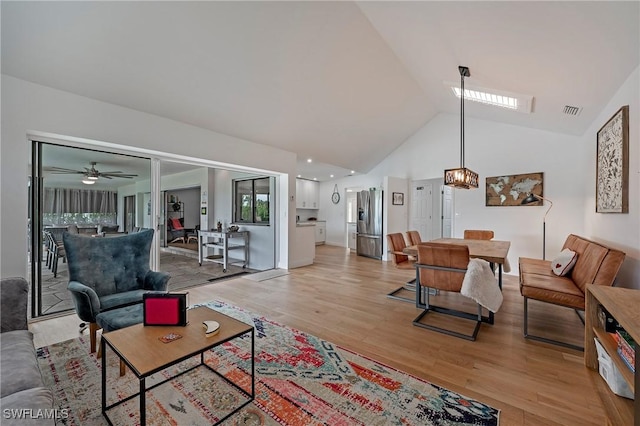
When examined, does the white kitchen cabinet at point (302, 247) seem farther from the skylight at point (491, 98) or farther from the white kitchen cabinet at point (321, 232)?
the skylight at point (491, 98)

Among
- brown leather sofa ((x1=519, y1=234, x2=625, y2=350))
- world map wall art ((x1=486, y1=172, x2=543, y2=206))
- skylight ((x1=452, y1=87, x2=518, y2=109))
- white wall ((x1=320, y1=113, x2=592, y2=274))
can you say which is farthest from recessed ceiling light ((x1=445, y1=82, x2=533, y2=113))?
brown leather sofa ((x1=519, y1=234, x2=625, y2=350))

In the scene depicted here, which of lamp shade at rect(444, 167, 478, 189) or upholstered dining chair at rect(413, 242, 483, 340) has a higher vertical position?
lamp shade at rect(444, 167, 478, 189)

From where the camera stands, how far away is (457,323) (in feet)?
9.37

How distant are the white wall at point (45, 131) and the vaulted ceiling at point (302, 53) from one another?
139 mm

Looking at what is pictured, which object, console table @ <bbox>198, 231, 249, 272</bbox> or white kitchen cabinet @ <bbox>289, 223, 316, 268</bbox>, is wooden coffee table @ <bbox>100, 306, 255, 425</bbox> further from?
white kitchen cabinet @ <bbox>289, 223, 316, 268</bbox>

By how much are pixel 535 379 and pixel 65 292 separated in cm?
509

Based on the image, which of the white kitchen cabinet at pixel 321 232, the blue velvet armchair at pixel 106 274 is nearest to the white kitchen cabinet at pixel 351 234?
the white kitchen cabinet at pixel 321 232

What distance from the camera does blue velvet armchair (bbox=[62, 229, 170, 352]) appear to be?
83.0 inches

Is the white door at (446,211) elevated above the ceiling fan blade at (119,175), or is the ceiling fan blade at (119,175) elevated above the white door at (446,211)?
the ceiling fan blade at (119,175)

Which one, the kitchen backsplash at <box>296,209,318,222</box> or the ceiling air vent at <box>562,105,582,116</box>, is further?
the kitchen backsplash at <box>296,209,318,222</box>

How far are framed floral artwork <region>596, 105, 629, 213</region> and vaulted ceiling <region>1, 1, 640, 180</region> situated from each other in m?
0.36

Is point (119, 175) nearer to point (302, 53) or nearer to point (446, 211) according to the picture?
point (302, 53)

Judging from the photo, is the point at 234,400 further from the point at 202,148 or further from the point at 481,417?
the point at 202,148

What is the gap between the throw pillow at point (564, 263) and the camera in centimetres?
291
